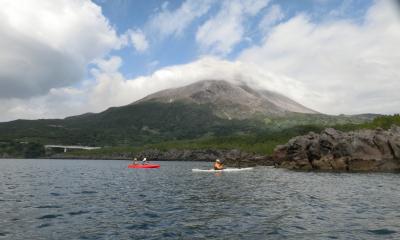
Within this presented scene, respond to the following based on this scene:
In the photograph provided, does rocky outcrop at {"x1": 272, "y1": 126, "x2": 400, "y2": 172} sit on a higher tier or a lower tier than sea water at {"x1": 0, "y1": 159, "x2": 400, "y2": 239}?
higher

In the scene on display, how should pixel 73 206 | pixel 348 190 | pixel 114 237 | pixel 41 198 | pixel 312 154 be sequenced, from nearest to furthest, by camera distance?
pixel 114 237
pixel 73 206
pixel 41 198
pixel 348 190
pixel 312 154

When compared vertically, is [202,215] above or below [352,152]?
below

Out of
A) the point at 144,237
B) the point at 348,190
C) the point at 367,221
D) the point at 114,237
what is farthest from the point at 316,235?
the point at 348,190

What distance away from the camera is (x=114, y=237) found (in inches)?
1008

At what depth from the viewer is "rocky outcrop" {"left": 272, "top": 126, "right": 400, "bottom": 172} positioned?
328 feet

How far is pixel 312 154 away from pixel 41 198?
8476cm

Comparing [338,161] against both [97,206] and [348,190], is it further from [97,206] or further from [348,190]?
[97,206]

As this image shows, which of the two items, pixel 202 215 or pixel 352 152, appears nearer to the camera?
pixel 202 215

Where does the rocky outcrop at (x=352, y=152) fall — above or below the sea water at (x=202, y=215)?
above

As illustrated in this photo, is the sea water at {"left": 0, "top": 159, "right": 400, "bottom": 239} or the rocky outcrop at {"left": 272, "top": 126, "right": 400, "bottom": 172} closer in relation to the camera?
the sea water at {"left": 0, "top": 159, "right": 400, "bottom": 239}

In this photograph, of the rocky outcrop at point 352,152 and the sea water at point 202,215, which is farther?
the rocky outcrop at point 352,152

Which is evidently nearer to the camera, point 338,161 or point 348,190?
point 348,190

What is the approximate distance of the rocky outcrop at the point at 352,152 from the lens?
100m

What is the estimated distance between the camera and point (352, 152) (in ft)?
337
